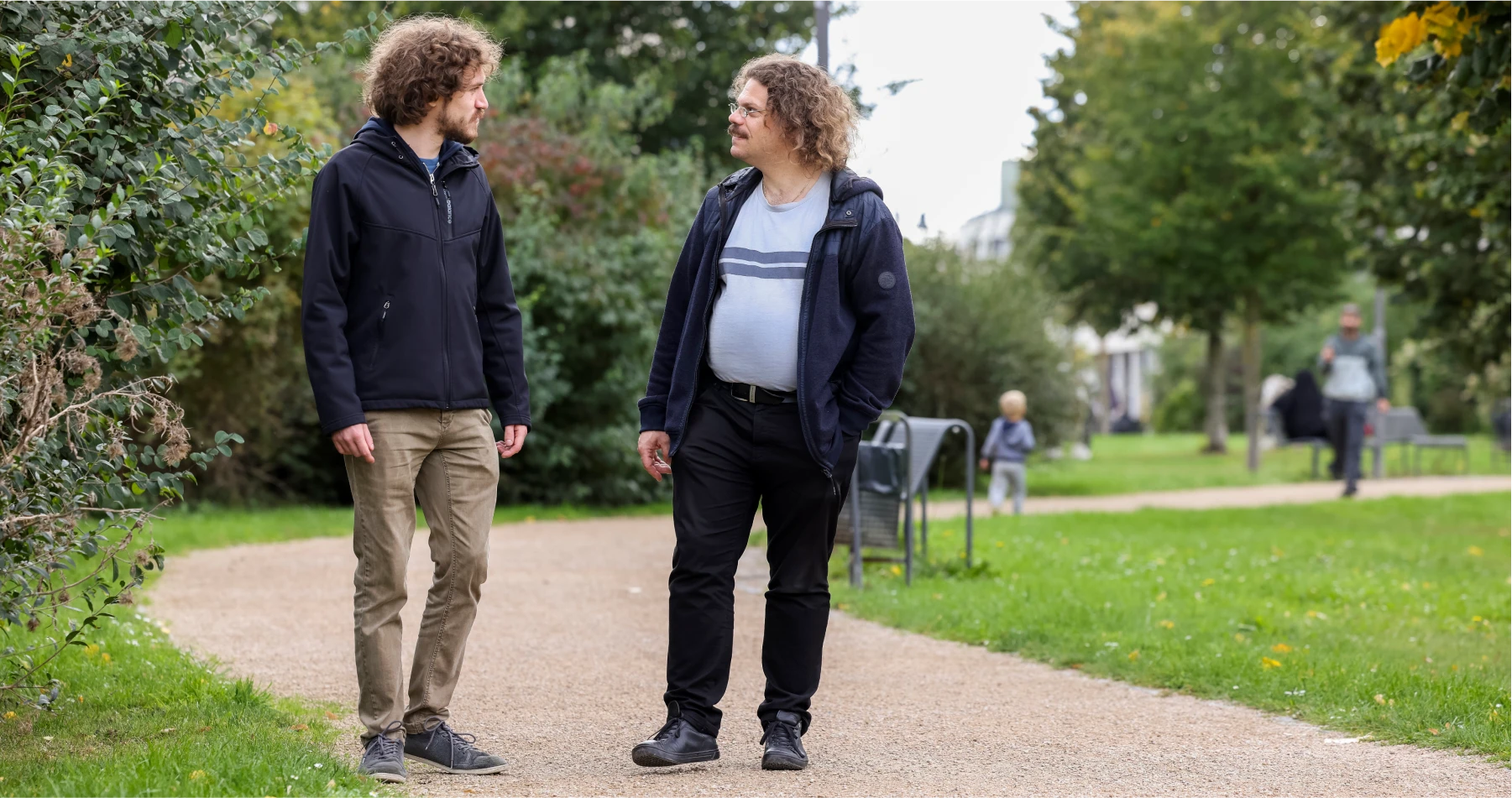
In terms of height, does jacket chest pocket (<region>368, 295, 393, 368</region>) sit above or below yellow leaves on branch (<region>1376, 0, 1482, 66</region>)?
below

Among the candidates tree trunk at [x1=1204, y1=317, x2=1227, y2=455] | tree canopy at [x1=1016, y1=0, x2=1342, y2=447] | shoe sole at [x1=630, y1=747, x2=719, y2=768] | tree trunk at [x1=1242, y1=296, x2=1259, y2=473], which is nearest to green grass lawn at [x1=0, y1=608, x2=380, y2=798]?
shoe sole at [x1=630, y1=747, x2=719, y2=768]

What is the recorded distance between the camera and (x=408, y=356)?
13.1 ft

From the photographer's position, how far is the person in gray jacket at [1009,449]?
45.2ft

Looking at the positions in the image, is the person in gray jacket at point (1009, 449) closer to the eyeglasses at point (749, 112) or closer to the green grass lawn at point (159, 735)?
the green grass lawn at point (159, 735)

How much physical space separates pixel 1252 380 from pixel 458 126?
23.4m

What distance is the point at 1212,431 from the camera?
1131 inches

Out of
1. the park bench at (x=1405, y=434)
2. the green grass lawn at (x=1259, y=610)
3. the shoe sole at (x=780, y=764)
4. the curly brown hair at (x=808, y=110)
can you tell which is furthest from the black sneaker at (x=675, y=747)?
the park bench at (x=1405, y=434)

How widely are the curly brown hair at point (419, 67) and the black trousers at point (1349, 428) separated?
13587mm

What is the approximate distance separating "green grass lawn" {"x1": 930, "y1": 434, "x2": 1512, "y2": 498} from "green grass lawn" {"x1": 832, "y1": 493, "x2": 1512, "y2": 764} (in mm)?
6007

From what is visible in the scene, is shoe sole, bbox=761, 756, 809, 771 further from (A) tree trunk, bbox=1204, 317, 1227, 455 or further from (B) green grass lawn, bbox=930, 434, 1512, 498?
(A) tree trunk, bbox=1204, 317, 1227, 455

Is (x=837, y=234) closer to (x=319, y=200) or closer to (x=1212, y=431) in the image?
(x=319, y=200)

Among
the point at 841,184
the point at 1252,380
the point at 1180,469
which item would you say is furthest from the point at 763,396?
the point at 1252,380

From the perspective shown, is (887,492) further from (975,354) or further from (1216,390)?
(1216,390)

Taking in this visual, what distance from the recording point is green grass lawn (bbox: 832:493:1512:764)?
5.67 m
